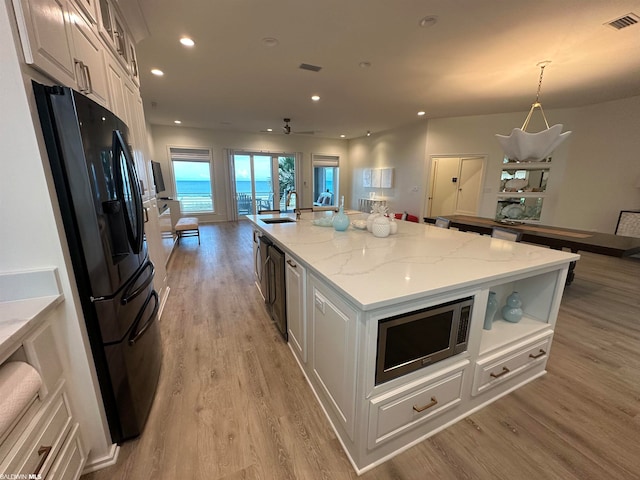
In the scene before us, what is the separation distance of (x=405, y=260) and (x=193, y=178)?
776 cm

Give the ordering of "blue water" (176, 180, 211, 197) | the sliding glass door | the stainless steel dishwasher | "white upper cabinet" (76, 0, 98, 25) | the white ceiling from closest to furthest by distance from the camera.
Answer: "white upper cabinet" (76, 0, 98, 25) → the stainless steel dishwasher → the white ceiling → "blue water" (176, 180, 211, 197) → the sliding glass door

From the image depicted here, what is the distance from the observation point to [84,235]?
41.9 inches

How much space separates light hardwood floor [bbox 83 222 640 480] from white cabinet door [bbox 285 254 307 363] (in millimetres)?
184

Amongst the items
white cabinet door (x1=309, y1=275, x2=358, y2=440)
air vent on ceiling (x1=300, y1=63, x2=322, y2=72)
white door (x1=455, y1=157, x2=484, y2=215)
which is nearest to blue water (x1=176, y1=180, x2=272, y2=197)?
air vent on ceiling (x1=300, y1=63, x2=322, y2=72)

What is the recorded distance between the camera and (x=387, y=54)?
2.92m

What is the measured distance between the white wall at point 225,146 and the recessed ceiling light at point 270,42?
216 inches

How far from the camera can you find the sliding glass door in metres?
A: 8.16

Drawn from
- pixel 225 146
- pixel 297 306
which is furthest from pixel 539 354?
pixel 225 146

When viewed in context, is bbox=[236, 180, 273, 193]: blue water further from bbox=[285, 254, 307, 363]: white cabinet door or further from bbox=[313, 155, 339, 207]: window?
bbox=[285, 254, 307, 363]: white cabinet door

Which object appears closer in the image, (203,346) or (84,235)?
(84,235)

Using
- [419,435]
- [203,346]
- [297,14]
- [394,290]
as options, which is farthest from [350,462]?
[297,14]

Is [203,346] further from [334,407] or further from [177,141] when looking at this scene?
[177,141]

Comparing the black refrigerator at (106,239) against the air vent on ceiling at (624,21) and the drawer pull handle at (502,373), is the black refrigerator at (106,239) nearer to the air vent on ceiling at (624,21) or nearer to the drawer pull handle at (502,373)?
Result: the drawer pull handle at (502,373)

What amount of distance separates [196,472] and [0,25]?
190 centimetres
